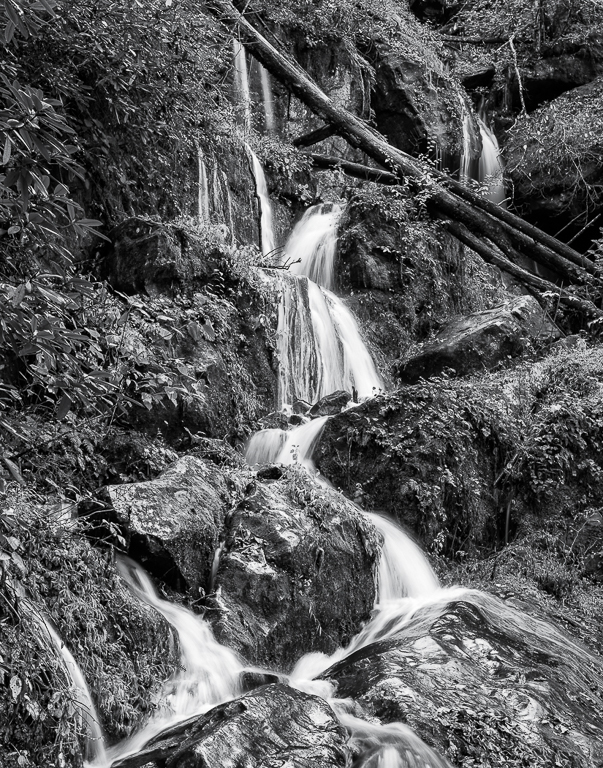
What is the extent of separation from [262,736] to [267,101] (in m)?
13.5

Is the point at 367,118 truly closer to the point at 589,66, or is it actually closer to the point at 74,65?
the point at 589,66

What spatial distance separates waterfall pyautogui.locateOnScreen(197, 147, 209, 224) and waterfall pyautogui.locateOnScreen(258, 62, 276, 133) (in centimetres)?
435

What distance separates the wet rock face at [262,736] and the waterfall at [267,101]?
12.5 metres

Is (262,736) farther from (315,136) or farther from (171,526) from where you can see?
(315,136)

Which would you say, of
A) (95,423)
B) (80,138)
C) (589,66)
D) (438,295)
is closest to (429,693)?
(95,423)

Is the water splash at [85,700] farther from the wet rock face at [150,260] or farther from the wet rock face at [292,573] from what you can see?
the wet rock face at [150,260]

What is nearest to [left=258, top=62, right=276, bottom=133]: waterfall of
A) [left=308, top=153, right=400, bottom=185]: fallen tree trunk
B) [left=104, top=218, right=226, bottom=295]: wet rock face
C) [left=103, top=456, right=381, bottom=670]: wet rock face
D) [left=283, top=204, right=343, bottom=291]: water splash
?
[left=308, top=153, right=400, bottom=185]: fallen tree trunk

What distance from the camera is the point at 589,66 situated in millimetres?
17578

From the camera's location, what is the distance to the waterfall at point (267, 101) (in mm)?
15164

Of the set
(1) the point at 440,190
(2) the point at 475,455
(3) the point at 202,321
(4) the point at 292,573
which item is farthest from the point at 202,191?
(4) the point at 292,573

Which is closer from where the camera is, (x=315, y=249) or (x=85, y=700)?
(x=85, y=700)

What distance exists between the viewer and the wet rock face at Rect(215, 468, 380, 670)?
20.0 feet

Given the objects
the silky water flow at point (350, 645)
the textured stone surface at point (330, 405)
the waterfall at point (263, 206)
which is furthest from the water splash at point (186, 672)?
the waterfall at point (263, 206)

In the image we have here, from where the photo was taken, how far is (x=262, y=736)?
14.5ft
